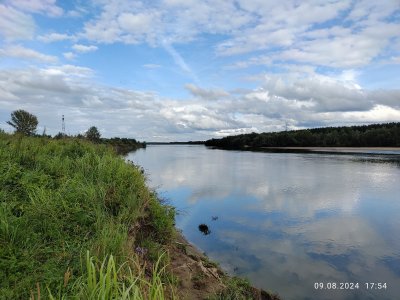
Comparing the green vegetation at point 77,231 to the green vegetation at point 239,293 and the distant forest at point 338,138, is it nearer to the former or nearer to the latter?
the green vegetation at point 239,293

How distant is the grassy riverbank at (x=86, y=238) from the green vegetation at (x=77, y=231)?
2cm

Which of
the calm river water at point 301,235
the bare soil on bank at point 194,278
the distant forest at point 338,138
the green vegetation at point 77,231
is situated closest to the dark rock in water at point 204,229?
the calm river water at point 301,235

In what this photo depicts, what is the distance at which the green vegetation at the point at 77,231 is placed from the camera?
420 centimetres

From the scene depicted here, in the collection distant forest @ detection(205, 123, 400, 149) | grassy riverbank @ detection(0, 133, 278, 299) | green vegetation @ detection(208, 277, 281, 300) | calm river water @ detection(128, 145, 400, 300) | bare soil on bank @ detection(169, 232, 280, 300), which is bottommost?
calm river water @ detection(128, 145, 400, 300)

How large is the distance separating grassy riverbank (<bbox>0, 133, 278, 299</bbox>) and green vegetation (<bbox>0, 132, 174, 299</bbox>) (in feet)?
0.05

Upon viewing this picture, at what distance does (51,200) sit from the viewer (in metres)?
6.77

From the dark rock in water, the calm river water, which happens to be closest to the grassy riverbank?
the calm river water

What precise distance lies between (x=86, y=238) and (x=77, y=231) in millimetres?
431

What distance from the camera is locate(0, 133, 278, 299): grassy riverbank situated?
4.26 m

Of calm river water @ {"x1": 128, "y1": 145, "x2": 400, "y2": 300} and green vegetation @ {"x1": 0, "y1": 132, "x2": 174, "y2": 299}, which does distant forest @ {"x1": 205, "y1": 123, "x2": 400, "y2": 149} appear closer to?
calm river water @ {"x1": 128, "y1": 145, "x2": 400, "y2": 300}

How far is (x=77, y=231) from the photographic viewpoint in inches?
238

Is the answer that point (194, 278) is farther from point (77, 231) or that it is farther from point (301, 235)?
point (301, 235)

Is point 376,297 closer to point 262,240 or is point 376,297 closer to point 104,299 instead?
point 262,240

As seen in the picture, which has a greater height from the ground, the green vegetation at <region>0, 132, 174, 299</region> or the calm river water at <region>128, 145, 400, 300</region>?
the green vegetation at <region>0, 132, 174, 299</region>
